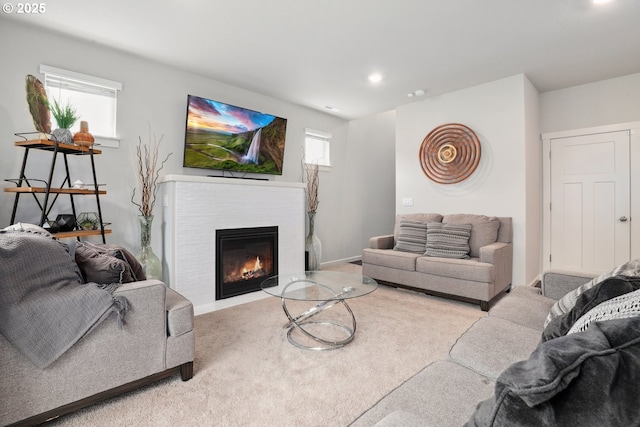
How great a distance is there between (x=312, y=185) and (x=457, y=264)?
8.08 feet

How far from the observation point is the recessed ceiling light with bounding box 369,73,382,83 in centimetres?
367

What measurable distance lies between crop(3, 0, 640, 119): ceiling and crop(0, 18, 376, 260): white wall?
14cm

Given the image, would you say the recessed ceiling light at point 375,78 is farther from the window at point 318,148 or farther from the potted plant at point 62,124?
the potted plant at point 62,124

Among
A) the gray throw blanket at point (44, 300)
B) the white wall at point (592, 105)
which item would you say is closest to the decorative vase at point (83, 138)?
the gray throw blanket at point (44, 300)

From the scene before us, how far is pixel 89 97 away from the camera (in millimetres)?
3031

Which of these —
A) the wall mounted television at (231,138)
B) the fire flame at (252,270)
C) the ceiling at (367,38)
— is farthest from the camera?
the fire flame at (252,270)

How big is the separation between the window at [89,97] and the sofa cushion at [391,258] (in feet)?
10.2

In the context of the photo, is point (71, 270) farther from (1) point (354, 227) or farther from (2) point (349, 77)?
(1) point (354, 227)

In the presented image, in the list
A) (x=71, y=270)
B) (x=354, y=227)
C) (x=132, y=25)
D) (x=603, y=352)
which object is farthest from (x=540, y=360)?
(x=354, y=227)

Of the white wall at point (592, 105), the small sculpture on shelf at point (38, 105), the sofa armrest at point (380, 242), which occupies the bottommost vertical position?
the sofa armrest at point (380, 242)

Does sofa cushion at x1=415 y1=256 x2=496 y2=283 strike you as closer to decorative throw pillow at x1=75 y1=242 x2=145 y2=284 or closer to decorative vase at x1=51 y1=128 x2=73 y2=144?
decorative throw pillow at x1=75 y1=242 x2=145 y2=284

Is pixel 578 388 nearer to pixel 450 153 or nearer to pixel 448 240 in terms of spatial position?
pixel 448 240

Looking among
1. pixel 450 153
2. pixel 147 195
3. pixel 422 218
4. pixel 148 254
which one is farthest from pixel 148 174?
pixel 450 153

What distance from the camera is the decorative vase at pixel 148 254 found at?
305cm
